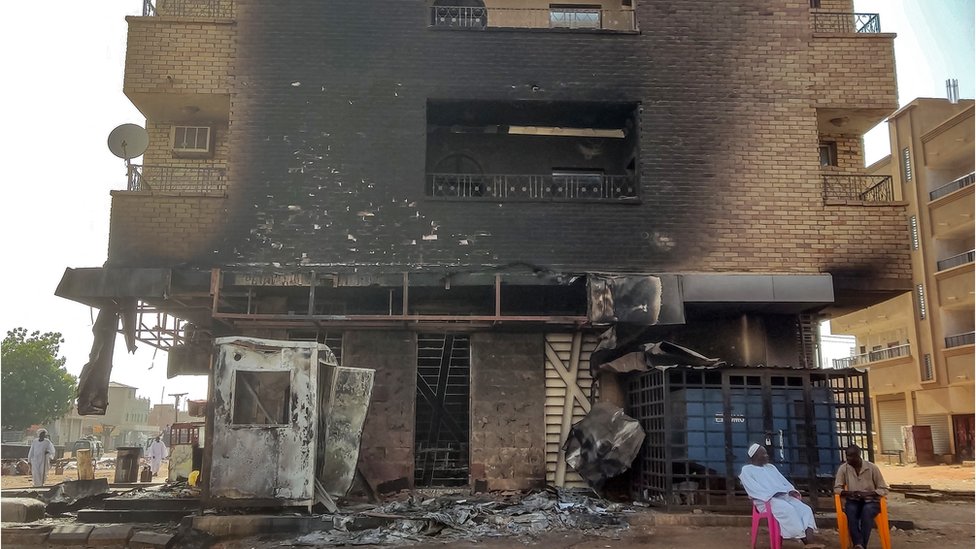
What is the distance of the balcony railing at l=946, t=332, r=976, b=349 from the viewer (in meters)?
33.2

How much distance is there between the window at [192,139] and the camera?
614 inches

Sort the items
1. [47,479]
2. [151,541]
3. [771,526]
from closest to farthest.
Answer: [771,526], [151,541], [47,479]

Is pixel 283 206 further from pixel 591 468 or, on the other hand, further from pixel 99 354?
pixel 591 468

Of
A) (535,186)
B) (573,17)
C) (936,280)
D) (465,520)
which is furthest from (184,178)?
(936,280)

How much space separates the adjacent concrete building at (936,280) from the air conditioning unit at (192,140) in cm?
3026

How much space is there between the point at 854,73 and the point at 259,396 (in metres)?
12.6

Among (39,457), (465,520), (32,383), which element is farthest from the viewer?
(32,383)

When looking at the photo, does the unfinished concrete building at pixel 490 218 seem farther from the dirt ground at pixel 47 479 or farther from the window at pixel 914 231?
the window at pixel 914 231

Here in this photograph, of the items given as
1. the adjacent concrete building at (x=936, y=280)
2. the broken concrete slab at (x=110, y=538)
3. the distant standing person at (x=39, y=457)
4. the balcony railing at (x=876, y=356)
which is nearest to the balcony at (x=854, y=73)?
the broken concrete slab at (x=110, y=538)

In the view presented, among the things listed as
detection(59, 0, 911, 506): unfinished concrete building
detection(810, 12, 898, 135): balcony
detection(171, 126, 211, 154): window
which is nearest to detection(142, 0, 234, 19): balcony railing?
detection(59, 0, 911, 506): unfinished concrete building

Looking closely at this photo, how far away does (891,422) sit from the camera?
39.3 meters

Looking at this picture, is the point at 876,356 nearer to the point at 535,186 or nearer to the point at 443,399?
the point at 535,186

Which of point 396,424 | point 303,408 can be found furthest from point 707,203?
point 303,408

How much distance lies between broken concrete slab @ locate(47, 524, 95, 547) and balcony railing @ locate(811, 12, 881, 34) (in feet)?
51.3
